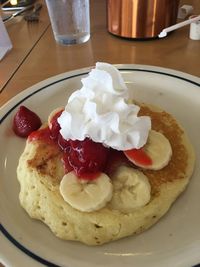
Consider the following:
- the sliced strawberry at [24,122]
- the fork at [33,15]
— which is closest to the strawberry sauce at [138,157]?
the sliced strawberry at [24,122]

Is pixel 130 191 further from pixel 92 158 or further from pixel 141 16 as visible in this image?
pixel 141 16

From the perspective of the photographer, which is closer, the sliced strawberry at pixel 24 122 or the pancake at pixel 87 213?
the pancake at pixel 87 213

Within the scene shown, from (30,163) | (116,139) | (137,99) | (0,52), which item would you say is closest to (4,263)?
(30,163)

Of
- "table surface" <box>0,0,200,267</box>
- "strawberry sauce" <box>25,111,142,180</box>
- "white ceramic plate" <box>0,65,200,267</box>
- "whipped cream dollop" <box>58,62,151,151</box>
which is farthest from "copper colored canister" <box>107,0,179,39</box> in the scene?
"strawberry sauce" <box>25,111,142,180</box>

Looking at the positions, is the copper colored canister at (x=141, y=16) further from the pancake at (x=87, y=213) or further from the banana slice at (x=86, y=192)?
the banana slice at (x=86, y=192)

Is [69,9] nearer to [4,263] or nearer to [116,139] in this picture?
[116,139]

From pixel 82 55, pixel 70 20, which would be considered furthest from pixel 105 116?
pixel 70 20
